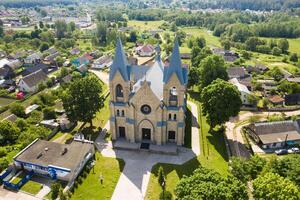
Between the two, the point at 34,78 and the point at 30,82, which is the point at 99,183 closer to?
the point at 30,82

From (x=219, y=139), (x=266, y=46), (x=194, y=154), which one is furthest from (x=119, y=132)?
(x=266, y=46)

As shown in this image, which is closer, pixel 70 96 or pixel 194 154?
pixel 194 154

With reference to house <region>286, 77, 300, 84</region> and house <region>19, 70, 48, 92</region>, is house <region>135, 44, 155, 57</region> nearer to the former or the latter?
house <region>19, 70, 48, 92</region>

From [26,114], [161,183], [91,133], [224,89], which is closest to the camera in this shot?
[161,183]

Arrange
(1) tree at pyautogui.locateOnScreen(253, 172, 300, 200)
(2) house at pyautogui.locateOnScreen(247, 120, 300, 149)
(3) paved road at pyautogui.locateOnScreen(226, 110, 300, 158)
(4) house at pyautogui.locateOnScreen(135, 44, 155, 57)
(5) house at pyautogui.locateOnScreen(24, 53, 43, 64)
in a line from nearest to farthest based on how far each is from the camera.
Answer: (1) tree at pyautogui.locateOnScreen(253, 172, 300, 200) → (3) paved road at pyautogui.locateOnScreen(226, 110, 300, 158) → (2) house at pyautogui.locateOnScreen(247, 120, 300, 149) → (5) house at pyautogui.locateOnScreen(24, 53, 43, 64) → (4) house at pyautogui.locateOnScreen(135, 44, 155, 57)

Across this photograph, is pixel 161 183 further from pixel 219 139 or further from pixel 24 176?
pixel 24 176

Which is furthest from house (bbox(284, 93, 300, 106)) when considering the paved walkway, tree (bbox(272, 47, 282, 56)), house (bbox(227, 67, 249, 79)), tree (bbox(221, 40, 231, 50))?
tree (bbox(221, 40, 231, 50))

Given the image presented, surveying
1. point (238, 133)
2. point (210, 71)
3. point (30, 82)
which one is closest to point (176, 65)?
point (238, 133)
